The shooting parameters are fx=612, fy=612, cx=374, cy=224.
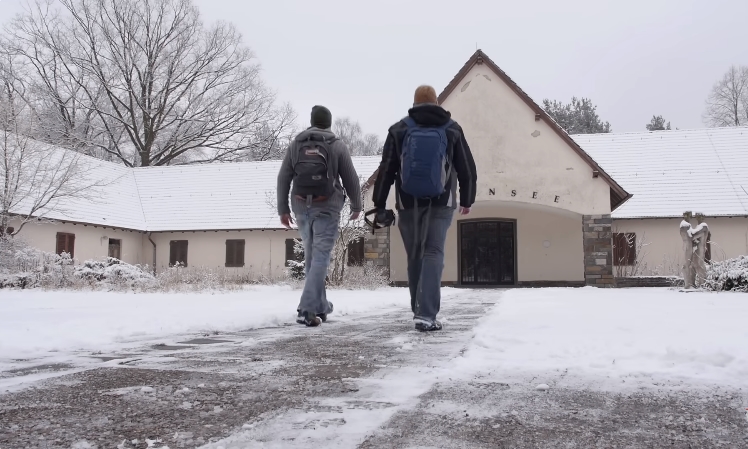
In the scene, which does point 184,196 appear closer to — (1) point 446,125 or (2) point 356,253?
(2) point 356,253

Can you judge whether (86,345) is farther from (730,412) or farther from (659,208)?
(659,208)

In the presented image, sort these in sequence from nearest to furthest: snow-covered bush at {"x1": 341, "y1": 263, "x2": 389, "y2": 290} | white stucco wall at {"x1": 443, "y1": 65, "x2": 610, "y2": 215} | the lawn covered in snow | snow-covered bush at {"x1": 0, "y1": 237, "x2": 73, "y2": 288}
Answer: the lawn covered in snow, snow-covered bush at {"x1": 0, "y1": 237, "x2": 73, "y2": 288}, snow-covered bush at {"x1": 341, "y1": 263, "x2": 389, "y2": 290}, white stucco wall at {"x1": 443, "y1": 65, "x2": 610, "y2": 215}

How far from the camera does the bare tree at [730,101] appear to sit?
1543 inches

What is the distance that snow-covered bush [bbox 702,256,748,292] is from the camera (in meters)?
10.4

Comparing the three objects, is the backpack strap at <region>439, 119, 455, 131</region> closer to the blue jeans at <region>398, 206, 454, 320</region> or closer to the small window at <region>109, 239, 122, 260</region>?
the blue jeans at <region>398, 206, 454, 320</region>

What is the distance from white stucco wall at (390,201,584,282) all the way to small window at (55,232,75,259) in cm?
1082

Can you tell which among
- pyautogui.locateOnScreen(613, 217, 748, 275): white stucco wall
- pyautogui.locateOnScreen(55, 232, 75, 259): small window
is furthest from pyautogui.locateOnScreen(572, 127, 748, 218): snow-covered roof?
pyautogui.locateOnScreen(55, 232, 75, 259): small window

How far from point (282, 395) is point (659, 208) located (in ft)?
65.0

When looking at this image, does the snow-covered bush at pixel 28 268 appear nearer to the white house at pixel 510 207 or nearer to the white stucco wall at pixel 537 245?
the white house at pixel 510 207

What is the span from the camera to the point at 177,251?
78.1 feet

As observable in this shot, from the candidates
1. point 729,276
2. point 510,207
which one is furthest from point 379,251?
point 729,276

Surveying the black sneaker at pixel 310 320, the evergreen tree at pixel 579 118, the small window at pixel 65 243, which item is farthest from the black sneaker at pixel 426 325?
the evergreen tree at pixel 579 118

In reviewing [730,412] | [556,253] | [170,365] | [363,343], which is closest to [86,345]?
[170,365]

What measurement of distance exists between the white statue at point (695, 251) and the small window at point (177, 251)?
58.6 ft
